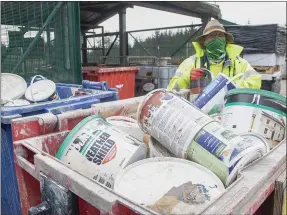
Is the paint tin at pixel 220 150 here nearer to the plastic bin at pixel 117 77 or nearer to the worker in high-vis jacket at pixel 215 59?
the worker in high-vis jacket at pixel 215 59

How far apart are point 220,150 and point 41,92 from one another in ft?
6.50

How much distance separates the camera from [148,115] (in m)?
1.44

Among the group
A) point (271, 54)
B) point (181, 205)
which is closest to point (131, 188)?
→ point (181, 205)

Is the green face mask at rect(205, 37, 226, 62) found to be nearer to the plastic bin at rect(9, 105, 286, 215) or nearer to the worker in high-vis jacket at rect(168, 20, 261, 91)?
the worker in high-vis jacket at rect(168, 20, 261, 91)

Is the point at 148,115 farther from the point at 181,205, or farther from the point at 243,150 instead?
the point at 181,205

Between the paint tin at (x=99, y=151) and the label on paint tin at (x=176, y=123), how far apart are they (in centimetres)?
12

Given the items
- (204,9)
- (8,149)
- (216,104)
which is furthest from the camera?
(204,9)

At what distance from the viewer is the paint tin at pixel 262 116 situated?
1494mm

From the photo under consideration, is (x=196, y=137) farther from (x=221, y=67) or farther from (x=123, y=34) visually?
(x=123, y=34)

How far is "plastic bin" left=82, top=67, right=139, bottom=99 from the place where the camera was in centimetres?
577

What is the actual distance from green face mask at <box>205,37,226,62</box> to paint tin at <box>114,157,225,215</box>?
1.90 m

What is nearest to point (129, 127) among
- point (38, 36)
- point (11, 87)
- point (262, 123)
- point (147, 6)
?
point (262, 123)

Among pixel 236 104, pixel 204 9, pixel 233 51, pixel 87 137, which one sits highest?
Answer: pixel 204 9

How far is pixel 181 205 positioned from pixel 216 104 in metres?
0.95
